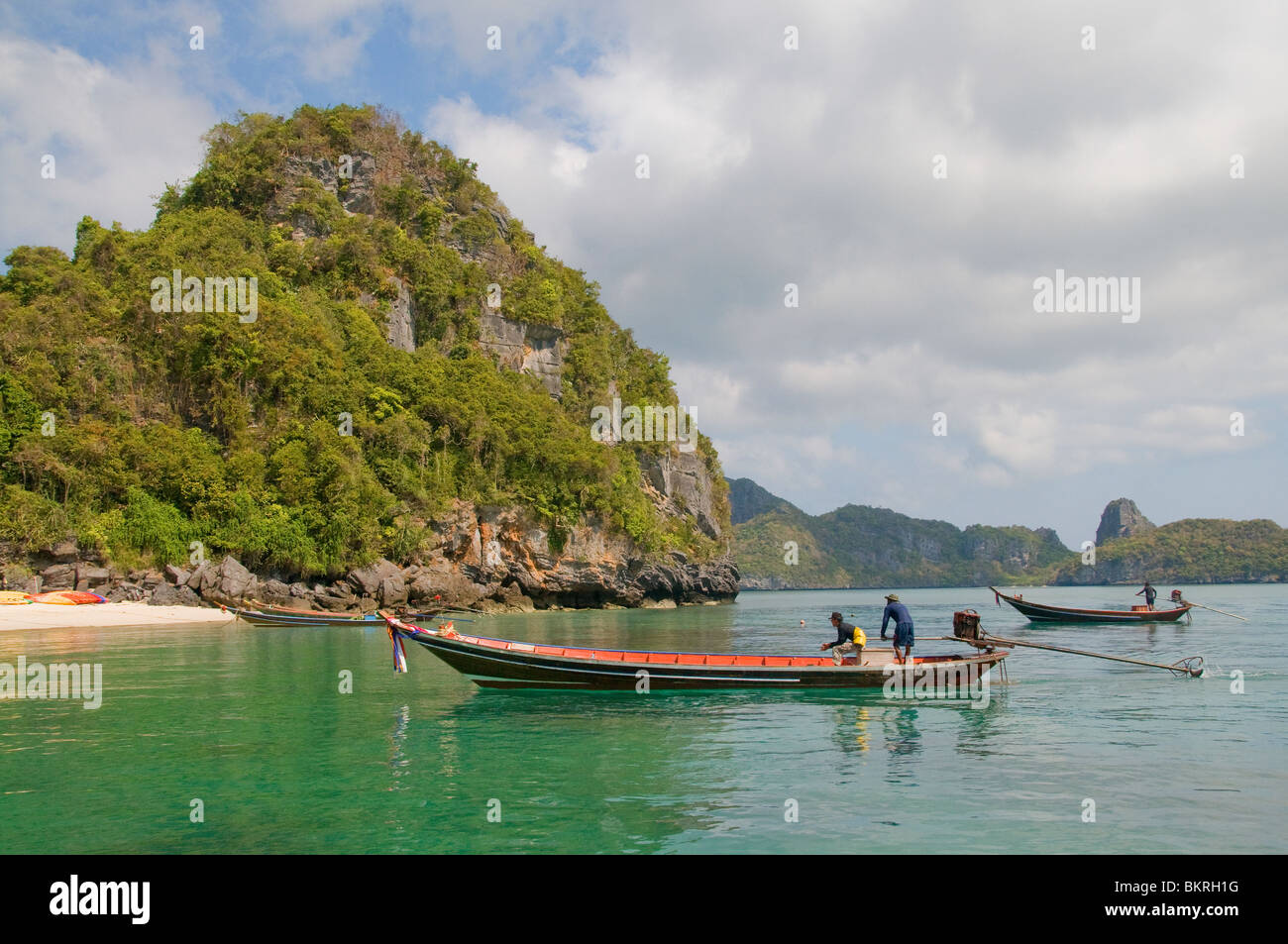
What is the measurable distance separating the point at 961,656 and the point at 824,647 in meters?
2.76

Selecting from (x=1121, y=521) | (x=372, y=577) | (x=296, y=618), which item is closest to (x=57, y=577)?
(x=296, y=618)

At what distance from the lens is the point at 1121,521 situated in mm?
156750

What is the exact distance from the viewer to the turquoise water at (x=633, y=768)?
26.1ft

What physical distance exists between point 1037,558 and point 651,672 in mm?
189333

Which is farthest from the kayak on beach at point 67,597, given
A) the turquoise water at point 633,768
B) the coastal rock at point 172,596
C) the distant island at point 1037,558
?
the distant island at point 1037,558

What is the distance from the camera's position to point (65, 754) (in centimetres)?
1091

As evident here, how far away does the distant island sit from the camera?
115 meters

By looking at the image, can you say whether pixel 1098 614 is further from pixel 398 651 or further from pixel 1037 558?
pixel 1037 558

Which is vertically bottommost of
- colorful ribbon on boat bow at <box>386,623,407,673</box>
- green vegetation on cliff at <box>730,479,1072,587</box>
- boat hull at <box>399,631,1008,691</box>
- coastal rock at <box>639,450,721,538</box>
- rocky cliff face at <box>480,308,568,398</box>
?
green vegetation on cliff at <box>730,479,1072,587</box>

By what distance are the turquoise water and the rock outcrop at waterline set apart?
20228 millimetres

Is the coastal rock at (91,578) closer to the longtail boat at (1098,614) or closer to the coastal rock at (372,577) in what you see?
the coastal rock at (372,577)

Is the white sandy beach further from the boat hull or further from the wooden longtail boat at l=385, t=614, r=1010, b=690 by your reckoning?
the boat hull

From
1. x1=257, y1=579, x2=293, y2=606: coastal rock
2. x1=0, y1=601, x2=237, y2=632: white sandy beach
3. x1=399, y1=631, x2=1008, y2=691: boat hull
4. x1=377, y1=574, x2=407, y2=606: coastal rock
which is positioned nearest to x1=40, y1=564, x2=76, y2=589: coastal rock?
x1=0, y1=601, x2=237, y2=632: white sandy beach
